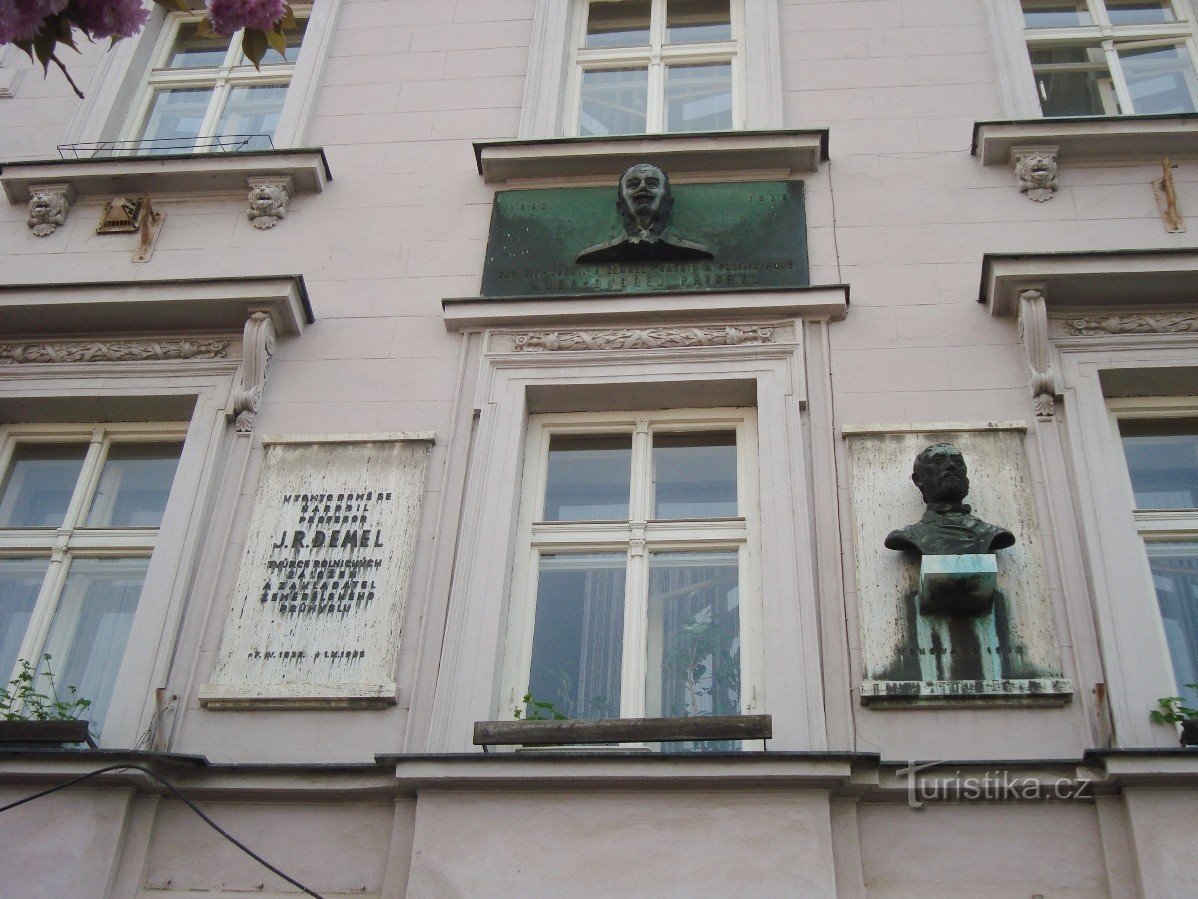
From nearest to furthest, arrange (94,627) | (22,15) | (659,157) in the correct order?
(22,15), (94,627), (659,157)

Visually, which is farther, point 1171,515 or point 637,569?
point 637,569

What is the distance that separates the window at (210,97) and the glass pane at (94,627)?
341cm

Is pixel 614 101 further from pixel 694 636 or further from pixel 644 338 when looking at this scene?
pixel 694 636

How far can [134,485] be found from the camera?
25.0ft

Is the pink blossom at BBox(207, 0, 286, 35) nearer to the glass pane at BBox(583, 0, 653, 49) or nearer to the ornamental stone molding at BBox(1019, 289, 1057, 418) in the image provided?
the ornamental stone molding at BBox(1019, 289, 1057, 418)

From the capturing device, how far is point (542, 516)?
280 inches

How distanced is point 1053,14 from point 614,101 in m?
3.06

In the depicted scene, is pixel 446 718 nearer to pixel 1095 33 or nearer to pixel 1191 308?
pixel 1191 308

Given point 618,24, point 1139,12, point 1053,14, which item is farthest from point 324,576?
point 1139,12

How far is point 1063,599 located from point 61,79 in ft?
25.3

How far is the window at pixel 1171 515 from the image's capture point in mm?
6270

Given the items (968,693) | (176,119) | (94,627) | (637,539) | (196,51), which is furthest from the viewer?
(196,51)

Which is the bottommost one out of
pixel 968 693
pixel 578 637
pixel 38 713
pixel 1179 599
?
pixel 38 713

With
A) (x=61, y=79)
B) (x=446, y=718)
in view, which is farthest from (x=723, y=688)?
(x=61, y=79)
